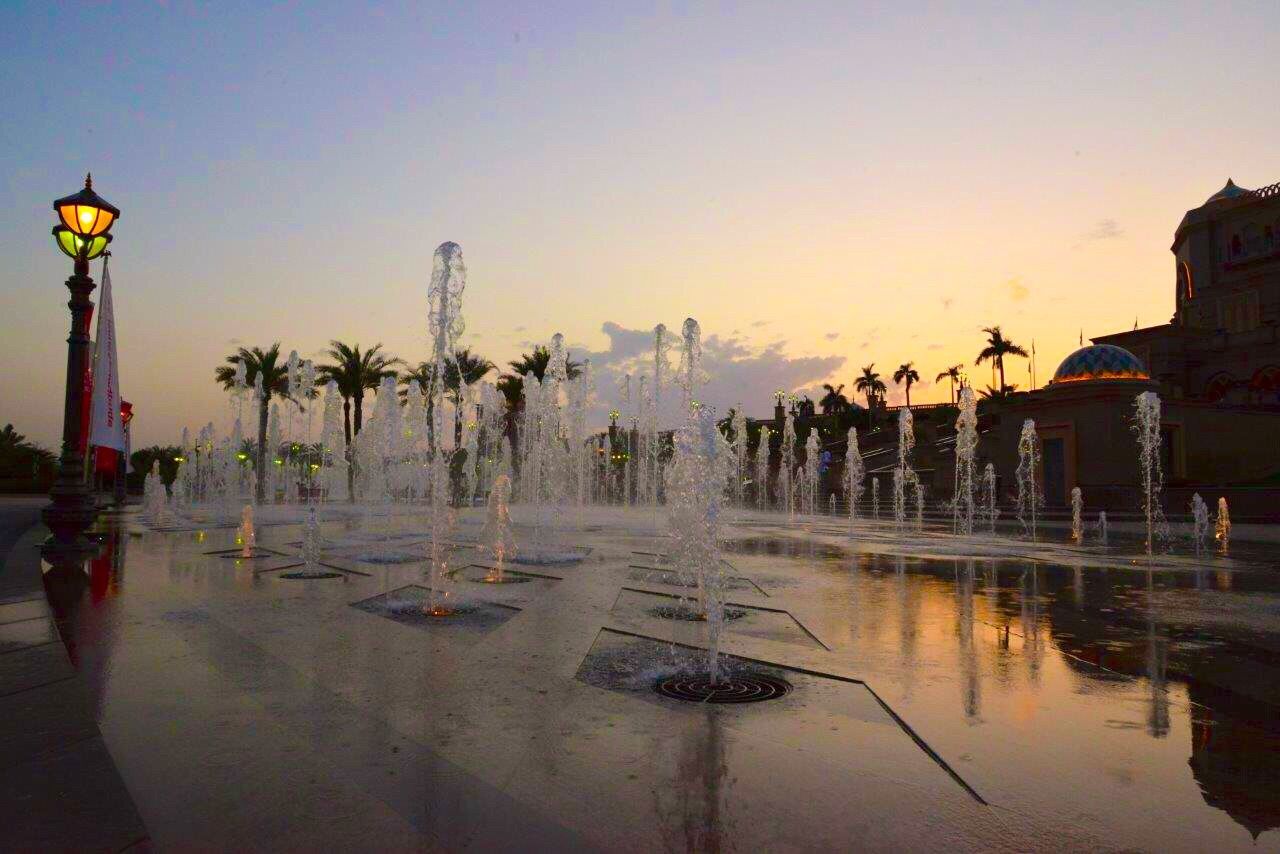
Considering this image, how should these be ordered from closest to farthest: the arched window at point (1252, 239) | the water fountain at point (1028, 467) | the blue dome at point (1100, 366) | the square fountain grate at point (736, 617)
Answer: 1. the square fountain grate at point (736, 617)
2. the blue dome at point (1100, 366)
3. the water fountain at point (1028, 467)
4. the arched window at point (1252, 239)

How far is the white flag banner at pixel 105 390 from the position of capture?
10.0 metres

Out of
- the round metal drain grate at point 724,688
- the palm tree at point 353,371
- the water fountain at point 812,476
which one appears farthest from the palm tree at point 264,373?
the round metal drain grate at point 724,688

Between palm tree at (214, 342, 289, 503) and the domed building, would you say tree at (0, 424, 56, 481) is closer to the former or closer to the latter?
palm tree at (214, 342, 289, 503)

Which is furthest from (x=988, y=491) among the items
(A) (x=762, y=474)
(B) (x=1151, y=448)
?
(A) (x=762, y=474)

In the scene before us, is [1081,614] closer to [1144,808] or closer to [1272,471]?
[1144,808]

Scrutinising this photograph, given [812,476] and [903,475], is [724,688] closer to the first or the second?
[903,475]

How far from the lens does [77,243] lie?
34.2ft

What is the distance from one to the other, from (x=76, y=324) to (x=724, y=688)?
32.2 feet

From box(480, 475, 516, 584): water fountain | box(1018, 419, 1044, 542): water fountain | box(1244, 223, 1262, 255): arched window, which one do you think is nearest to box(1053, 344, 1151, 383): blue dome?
box(1018, 419, 1044, 542): water fountain

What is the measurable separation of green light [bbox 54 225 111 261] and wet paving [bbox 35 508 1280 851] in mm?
4565

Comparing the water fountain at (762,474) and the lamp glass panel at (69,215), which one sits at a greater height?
the lamp glass panel at (69,215)

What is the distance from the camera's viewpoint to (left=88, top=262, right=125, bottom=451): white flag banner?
10.0 meters

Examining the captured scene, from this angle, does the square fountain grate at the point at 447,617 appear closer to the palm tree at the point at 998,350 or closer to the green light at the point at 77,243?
the green light at the point at 77,243

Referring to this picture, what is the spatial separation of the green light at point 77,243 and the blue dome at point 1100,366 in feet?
110
